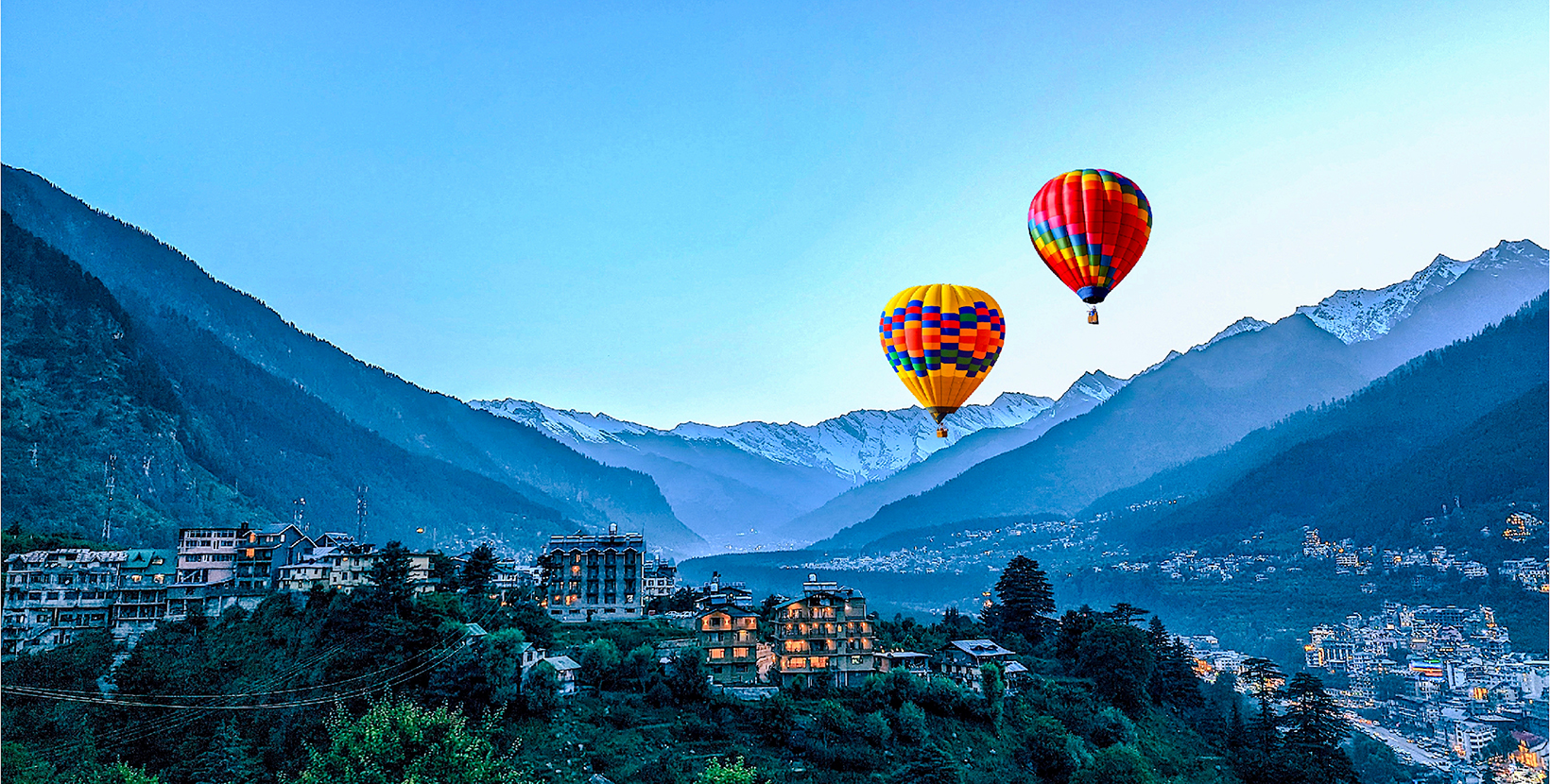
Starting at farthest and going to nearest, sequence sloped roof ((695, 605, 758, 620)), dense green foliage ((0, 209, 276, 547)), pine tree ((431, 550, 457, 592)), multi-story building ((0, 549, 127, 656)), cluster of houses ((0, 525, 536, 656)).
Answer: dense green foliage ((0, 209, 276, 547)) → pine tree ((431, 550, 457, 592)) → sloped roof ((695, 605, 758, 620)) → cluster of houses ((0, 525, 536, 656)) → multi-story building ((0, 549, 127, 656))

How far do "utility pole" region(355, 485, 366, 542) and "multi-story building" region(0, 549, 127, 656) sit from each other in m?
108

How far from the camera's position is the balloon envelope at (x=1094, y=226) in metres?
43.6

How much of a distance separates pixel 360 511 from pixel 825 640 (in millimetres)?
144450

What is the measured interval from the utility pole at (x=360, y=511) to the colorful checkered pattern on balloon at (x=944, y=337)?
451 feet

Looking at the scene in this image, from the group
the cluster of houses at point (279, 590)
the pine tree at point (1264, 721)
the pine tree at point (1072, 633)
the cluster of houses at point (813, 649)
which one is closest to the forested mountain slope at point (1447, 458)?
the pine tree at point (1264, 721)

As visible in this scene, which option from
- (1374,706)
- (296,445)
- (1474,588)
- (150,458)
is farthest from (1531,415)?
(296,445)

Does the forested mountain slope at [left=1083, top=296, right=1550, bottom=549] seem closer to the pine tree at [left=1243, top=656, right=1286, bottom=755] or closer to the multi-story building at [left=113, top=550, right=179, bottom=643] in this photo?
the pine tree at [left=1243, top=656, right=1286, bottom=755]

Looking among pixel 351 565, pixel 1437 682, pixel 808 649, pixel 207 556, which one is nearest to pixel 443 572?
pixel 351 565

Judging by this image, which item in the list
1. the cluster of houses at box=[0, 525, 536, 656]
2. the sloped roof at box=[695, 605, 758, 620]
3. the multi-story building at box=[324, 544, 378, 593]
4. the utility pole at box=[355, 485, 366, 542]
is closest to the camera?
the cluster of houses at box=[0, 525, 536, 656]

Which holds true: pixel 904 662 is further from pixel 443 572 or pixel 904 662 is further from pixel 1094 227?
pixel 443 572

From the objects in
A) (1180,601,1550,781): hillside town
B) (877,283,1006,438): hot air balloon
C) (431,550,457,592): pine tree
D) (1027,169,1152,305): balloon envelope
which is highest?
(1027,169,1152,305): balloon envelope

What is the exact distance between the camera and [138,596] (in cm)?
5756

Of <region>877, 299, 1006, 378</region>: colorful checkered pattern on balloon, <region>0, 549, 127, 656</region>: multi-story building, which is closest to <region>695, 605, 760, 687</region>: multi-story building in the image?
<region>877, 299, 1006, 378</region>: colorful checkered pattern on balloon

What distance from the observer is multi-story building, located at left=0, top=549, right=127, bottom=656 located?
183 feet
